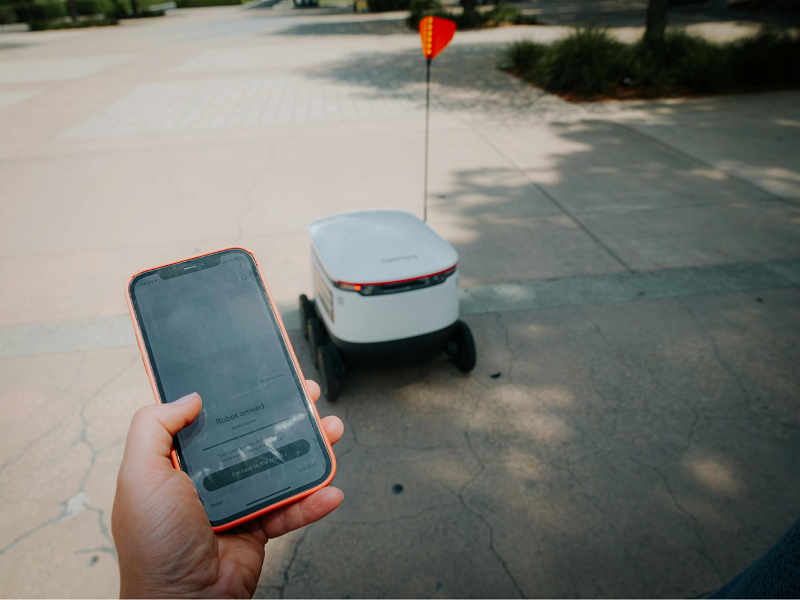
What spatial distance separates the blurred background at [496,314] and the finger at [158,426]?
110cm

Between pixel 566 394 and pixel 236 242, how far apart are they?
11.1ft

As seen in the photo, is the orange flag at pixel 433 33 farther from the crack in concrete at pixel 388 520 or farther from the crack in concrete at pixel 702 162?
the crack in concrete at pixel 702 162

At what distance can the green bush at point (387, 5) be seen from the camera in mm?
32875

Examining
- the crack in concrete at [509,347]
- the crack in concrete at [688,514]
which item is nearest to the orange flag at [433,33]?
the crack in concrete at [509,347]

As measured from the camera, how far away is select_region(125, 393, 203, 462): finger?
1.26 metres

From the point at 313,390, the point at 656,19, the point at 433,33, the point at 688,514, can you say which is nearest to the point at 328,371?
the point at 313,390

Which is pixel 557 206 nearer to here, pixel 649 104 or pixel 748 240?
pixel 748 240

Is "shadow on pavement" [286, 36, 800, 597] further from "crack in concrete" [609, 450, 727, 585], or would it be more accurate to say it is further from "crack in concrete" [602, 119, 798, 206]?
"crack in concrete" [602, 119, 798, 206]

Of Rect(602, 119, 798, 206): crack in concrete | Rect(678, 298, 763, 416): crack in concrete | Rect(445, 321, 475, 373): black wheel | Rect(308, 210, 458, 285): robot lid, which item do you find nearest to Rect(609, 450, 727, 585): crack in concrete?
Rect(678, 298, 763, 416): crack in concrete

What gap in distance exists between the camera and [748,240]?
4562 millimetres

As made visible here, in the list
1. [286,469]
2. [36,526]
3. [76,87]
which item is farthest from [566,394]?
[76,87]

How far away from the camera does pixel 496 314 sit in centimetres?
371

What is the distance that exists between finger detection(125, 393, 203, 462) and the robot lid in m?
1.27

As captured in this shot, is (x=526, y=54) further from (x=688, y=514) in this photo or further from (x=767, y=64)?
(x=688, y=514)
